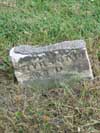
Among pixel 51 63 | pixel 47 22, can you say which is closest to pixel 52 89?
pixel 51 63

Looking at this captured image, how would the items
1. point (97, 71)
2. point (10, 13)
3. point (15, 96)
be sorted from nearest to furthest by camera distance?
point (15, 96)
point (97, 71)
point (10, 13)

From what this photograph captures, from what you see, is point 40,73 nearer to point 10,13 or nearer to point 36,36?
point 36,36

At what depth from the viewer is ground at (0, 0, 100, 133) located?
→ 119 inches

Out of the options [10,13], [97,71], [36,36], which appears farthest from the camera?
[10,13]

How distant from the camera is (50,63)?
3.26 metres

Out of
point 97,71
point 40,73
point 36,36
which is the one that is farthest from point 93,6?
point 40,73

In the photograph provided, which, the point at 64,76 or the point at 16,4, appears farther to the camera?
the point at 16,4

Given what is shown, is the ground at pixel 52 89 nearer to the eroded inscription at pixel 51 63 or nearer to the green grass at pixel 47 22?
the green grass at pixel 47 22

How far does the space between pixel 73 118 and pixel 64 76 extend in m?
0.45

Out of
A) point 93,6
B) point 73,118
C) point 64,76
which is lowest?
point 73,118

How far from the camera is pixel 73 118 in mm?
3055

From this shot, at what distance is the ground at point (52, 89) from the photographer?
3029 mm

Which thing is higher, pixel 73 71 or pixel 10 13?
pixel 10 13

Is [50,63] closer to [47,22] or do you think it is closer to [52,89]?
[52,89]
